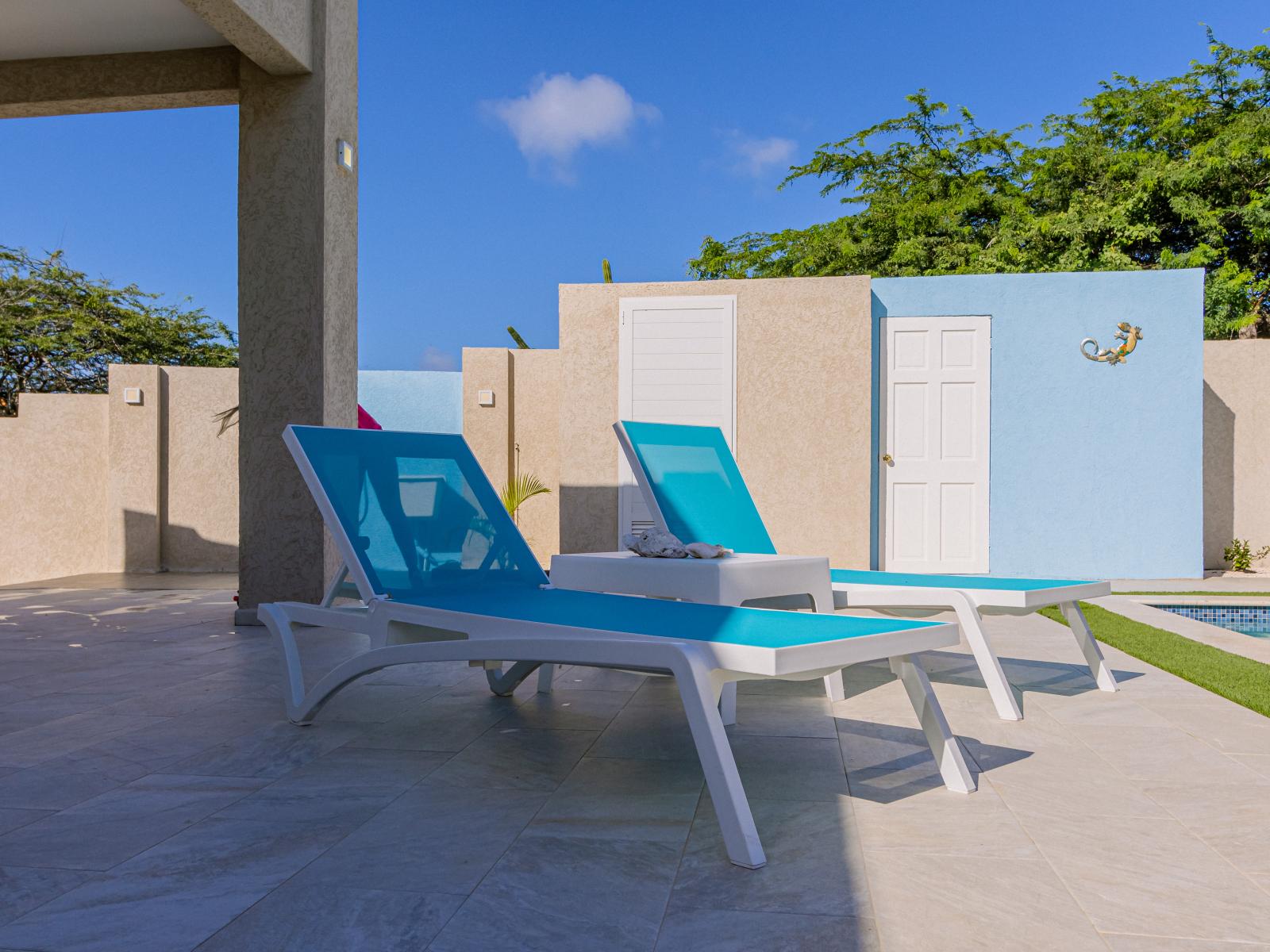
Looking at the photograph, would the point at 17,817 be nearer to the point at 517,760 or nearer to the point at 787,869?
the point at 517,760

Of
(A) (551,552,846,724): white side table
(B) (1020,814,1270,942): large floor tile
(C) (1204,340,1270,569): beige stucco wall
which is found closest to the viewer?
(B) (1020,814,1270,942): large floor tile

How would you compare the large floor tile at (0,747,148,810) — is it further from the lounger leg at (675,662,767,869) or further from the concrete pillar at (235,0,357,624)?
the concrete pillar at (235,0,357,624)

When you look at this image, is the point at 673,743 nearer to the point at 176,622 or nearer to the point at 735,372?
the point at 176,622

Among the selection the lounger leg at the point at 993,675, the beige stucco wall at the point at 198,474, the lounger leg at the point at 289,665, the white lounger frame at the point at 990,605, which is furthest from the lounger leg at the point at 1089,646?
the beige stucco wall at the point at 198,474

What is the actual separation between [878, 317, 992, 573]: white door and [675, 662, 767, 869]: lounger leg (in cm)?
703

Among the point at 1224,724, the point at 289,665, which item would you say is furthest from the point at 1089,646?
the point at 289,665

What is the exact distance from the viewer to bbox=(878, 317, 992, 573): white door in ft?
29.1

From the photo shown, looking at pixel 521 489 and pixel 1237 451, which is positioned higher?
pixel 1237 451

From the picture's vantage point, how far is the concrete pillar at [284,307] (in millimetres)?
5539

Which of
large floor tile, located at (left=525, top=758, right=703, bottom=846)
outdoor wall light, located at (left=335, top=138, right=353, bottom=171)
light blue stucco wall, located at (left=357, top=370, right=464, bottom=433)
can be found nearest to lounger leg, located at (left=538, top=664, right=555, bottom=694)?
large floor tile, located at (left=525, top=758, right=703, bottom=846)

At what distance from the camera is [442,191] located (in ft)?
111

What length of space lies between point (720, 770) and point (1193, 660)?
3350mm

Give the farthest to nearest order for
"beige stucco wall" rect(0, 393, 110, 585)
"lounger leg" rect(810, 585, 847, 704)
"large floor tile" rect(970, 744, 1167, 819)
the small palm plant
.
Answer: the small palm plant < "beige stucco wall" rect(0, 393, 110, 585) < "lounger leg" rect(810, 585, 847, 704) < "large floor tile" rect(970, 744, 1167, 819)

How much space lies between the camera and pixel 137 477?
991cm
